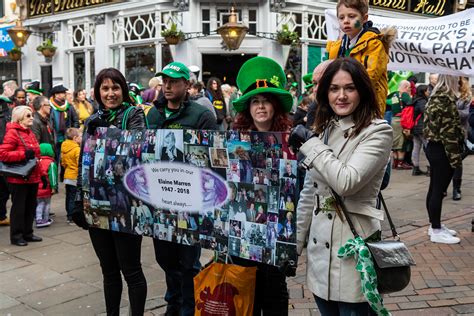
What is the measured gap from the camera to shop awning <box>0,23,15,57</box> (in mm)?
18906

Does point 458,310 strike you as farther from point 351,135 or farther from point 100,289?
point 100,289

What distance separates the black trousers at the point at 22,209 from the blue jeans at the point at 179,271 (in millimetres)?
3157

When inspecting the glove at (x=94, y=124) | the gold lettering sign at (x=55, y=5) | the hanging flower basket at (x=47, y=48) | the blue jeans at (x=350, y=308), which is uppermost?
the gold lettering sign at (x=55, y=5)

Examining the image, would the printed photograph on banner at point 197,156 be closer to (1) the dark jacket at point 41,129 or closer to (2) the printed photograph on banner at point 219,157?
(2) the printed photograph on banner at point 219,157

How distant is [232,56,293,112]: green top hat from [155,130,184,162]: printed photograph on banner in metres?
0.48

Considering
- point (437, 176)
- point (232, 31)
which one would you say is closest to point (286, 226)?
point (437, 176)

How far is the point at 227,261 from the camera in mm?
3023

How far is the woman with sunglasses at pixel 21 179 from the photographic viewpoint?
636cm

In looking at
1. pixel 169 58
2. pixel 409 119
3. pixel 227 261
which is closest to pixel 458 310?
pixel 227 261

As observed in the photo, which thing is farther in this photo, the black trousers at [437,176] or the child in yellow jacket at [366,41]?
the black trousers at [437,176]

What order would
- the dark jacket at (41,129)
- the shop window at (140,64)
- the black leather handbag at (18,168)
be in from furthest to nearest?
the shop window at (140,64) < the dark jacket at (41,129) < the black leather handbag at (18,168)

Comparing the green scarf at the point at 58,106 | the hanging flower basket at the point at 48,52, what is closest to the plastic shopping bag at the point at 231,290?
the green scarf at the point at 58,106

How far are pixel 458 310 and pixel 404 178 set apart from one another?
705cm

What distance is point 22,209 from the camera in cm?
641
